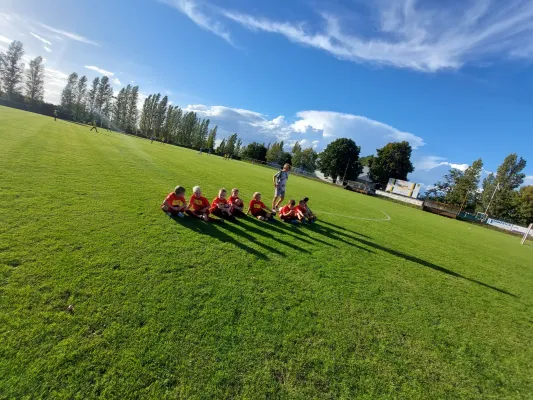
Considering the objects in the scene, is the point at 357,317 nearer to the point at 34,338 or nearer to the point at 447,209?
the point at 34,338

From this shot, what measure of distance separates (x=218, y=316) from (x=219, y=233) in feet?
10.0

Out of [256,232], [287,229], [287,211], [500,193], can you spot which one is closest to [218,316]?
[256,232]

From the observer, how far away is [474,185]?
60.6 meters

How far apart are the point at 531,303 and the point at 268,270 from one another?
717cm

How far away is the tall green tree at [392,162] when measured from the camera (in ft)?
246

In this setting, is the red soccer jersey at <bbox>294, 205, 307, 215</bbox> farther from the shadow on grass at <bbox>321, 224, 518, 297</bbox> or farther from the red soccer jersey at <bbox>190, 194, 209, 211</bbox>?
the red soccer jersey at <bbox>190, 194, 209, 211</bbox>

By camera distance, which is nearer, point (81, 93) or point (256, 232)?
point (256, 232)

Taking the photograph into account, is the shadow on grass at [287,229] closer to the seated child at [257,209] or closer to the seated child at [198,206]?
the seated child at [257,209]

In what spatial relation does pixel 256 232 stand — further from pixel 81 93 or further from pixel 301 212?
pixel 81 93

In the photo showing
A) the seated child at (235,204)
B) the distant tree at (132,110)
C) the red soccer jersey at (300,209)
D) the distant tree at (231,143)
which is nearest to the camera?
the seated child at (235,204)

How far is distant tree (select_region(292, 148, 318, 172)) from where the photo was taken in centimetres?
9844

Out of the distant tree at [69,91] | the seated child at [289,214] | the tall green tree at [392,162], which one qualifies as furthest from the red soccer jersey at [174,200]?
the distant tree at [69,91]

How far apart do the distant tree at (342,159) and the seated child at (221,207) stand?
71.0m

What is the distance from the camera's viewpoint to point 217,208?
7562 millimetres
